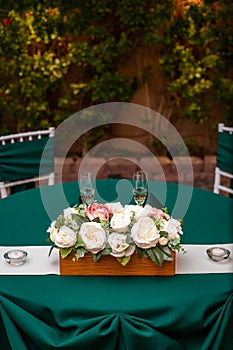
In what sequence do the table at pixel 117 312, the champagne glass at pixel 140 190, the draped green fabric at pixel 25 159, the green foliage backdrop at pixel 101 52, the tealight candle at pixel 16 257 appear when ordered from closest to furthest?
the table at pixel 117 312 → the tealight candle at pixel 16 257 → the champagne glass at pixel 140 190 → the draped green fabric at pixel 25 159 → the green foliage backdrop at pixel 101 52

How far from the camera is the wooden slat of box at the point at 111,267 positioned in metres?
1.81

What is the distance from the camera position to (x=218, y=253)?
1953mm

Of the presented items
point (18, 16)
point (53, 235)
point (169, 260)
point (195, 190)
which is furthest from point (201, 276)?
point (18, 16)

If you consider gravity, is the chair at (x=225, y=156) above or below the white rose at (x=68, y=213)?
above

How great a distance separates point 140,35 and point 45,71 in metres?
0.83

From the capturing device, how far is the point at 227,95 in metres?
4.53

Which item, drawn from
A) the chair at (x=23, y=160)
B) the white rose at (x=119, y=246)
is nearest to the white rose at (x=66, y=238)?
the white rose at (x=119, y=246)

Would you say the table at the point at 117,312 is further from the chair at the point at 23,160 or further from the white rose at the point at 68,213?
the chair at the point at 23,160

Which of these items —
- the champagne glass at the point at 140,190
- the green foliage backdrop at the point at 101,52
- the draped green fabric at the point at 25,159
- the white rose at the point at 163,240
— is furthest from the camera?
the green foliage backdrop at the point at 101,52

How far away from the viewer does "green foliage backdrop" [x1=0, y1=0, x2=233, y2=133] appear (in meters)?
4.46

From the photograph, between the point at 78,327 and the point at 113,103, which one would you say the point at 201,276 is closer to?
the point at 78,327

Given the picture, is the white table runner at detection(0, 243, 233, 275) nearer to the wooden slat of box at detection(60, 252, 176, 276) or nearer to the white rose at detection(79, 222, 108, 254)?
the wooden slat of box at detection(60, 252, 176, 276)

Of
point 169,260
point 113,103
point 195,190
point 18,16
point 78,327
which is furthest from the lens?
point 113,103

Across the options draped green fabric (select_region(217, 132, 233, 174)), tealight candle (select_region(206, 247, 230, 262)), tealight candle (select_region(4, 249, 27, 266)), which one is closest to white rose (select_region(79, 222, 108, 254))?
tealight candle (select_region(4, 249, 27, 266))
